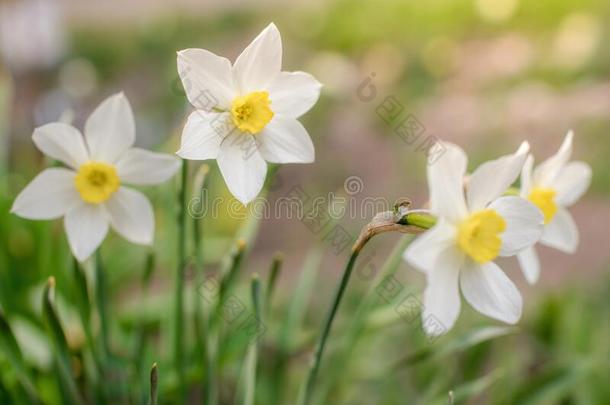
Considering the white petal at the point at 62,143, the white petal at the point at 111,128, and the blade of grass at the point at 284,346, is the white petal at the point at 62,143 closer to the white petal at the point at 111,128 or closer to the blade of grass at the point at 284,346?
the white petal at the point at 111,128

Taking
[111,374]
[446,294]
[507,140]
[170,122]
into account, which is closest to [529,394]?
[446,294]

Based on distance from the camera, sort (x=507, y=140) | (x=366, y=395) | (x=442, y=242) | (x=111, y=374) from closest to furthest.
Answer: (x=442, y=242), (x=111, y=374), (x=366, y=395), (x=507, y=140)

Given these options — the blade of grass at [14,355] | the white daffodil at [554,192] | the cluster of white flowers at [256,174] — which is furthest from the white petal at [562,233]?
the blade of grass at [14,355]

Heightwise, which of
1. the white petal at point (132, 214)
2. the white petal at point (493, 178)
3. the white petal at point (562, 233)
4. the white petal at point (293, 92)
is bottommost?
the white petal at point (132, 214)

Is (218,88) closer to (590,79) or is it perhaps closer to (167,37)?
(590,79)

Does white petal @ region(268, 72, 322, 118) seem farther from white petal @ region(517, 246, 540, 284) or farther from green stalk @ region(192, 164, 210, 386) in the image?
white petal @ region(517, 246, 540, 284)

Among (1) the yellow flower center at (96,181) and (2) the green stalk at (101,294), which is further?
(2) the green stalk at (101,294)
